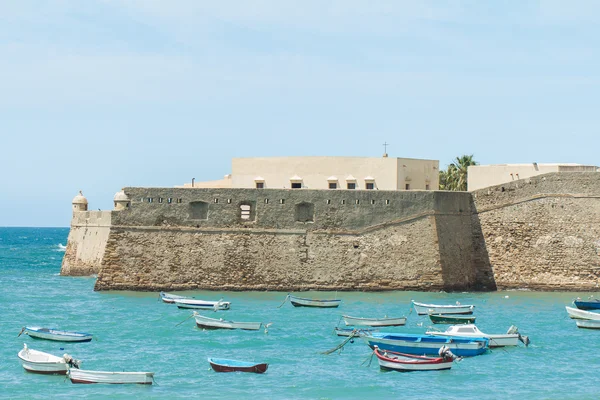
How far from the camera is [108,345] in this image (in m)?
29.8

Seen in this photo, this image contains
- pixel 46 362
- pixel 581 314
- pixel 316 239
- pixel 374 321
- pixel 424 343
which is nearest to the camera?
pixel 46 362

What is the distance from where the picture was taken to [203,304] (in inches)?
1401

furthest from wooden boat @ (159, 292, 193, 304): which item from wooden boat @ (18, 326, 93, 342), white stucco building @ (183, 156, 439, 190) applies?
white stucco building @ (183, 156, 439, 190)

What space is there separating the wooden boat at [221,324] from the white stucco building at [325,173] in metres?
12.5

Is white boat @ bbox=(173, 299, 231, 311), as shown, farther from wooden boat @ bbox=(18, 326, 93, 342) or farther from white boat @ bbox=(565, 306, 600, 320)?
white boat @ bbox=(565, 306, 600, 320)

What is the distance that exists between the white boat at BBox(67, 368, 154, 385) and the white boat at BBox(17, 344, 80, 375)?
87 cm

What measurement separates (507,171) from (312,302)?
39.3 feet

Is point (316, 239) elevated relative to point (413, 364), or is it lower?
elevated

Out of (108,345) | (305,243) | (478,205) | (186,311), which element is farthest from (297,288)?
(108,345)

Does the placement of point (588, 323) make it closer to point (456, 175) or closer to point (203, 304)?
point (203, 304)

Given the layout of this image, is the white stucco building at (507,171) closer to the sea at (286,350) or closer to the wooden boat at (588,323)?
the sea at (286,350)

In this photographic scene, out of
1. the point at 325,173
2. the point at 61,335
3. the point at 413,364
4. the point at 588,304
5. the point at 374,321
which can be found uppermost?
the point at 325,173

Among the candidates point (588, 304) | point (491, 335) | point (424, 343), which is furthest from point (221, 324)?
point (588, 304)

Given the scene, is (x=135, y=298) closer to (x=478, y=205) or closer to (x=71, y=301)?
(x=71, y=301)
